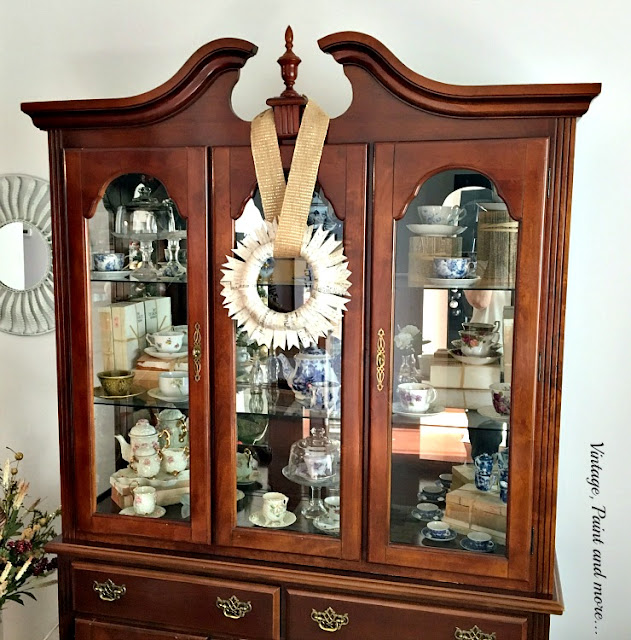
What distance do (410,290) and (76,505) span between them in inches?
39.0

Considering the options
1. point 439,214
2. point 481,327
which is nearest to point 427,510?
point 481,327

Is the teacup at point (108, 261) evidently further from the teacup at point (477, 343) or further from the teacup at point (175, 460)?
the teacup at point (477, 343)

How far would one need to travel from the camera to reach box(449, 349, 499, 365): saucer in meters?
1.50

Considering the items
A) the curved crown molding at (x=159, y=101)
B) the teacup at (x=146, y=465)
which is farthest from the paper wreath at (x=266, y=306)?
the teacup at (x=146, y=465)

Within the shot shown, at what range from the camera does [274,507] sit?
5.39ft

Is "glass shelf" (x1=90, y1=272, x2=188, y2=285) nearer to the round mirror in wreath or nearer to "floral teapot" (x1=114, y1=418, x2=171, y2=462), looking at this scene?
"floral teapot" (x1=114, y1=418, x2=171, y2=462)

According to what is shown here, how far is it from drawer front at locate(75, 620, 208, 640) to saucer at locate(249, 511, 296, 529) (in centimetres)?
34

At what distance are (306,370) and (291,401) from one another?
0.10 metres

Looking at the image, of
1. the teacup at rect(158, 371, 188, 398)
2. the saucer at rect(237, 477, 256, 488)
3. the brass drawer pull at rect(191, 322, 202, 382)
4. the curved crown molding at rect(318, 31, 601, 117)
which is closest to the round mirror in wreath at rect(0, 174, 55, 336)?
the teacup at rect(158, 371, 188, 398)

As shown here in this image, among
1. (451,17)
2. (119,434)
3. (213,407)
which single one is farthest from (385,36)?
(119,434)

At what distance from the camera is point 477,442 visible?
5.07ft

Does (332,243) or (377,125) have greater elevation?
(377,125)

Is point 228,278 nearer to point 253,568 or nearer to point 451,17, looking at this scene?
point 253,568

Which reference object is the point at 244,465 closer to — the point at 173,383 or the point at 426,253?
the point at 173,383
